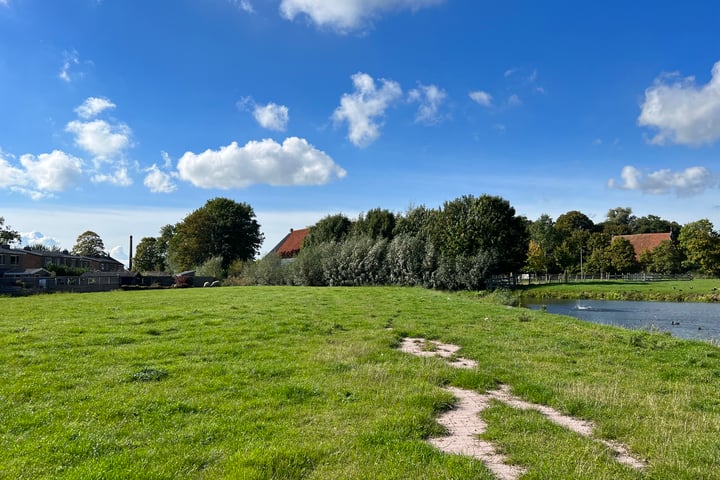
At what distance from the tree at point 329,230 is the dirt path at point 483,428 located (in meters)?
44.0

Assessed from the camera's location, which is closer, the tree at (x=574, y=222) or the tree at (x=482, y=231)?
the tree at (x=482, y=231)

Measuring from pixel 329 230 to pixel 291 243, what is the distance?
2514 cm

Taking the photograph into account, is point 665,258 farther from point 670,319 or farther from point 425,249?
point 670,319

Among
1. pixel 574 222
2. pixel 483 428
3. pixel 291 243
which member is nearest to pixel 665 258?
pixel 574 222

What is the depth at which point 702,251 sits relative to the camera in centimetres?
6538

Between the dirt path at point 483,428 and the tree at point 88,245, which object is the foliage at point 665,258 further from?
the tree at point 88,245

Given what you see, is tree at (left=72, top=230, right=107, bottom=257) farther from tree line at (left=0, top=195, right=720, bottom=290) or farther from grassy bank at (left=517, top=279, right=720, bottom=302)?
grassy bank at (left=517, top=279, right=720, bottom=302)

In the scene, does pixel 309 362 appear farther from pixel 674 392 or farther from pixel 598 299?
pixel 598 299

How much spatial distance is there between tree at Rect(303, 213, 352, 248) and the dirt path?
144 ft

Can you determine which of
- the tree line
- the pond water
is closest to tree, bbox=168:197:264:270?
the tree line

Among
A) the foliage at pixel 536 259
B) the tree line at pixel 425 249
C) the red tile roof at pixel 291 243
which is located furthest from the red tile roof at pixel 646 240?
the red tile roof at pixel 291 243

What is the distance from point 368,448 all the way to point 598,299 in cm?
4461

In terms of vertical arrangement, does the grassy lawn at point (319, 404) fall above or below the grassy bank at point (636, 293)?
above

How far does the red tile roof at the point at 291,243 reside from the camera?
72.2 meters
